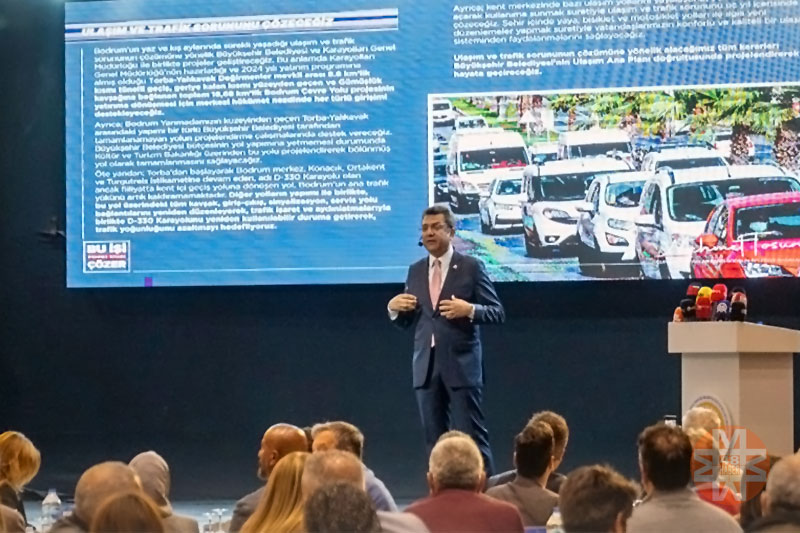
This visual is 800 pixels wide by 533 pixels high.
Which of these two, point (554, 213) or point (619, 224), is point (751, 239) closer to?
point (619, 224)

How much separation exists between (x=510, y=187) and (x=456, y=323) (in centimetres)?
153

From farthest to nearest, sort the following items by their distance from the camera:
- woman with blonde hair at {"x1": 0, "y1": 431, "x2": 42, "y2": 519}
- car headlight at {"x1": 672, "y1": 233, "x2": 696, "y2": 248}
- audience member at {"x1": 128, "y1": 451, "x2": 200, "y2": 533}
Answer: car headlight at {"x1": 672, "y1": 233, "x2": 696, "y2": 248}, woman with blonde hair at {"x1": 0, "y1": 431, "x2": 42, "y2": 519}, audience member at {"x1": 128, "y1": 451, "x2": 200, "y2": 533}

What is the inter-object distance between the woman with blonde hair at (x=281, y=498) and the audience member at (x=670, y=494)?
849mm

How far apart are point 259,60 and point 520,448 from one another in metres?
3.90

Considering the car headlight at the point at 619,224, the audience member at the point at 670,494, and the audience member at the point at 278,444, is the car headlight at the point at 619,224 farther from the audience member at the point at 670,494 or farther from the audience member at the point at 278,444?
the audience member at the point at 670,494

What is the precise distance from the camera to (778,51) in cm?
655

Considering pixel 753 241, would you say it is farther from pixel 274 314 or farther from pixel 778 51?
pixel 274 314

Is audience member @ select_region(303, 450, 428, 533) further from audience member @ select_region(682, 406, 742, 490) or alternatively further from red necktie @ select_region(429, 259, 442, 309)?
red necktie @ select_region(429, 259, 442, 309)

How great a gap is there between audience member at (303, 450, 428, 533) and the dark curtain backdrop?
4.05 metres

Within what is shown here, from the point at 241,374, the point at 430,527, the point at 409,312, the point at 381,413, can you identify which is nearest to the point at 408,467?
the point at 381,413

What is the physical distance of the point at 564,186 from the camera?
22.0 feet

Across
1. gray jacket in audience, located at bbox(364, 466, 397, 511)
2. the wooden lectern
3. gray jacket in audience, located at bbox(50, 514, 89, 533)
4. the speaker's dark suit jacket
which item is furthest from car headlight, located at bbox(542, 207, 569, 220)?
gray jacket in audience, located at bbox(50, 514, 89, 533)

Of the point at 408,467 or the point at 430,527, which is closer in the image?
the point at 430,527

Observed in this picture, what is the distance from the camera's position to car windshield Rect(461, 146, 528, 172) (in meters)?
6.77
